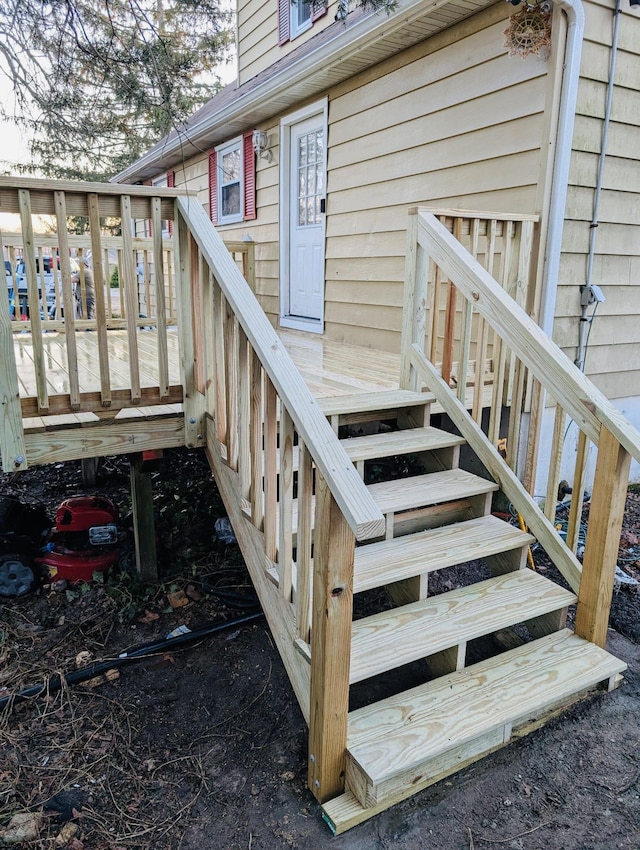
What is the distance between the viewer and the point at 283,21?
6.88 metres

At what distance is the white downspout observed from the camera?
3475 mm

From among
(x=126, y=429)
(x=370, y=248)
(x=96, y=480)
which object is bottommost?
Answer: (x=96, y=480)

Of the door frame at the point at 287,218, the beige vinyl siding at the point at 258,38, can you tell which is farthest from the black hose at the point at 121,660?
the beige vinyl siding at the point at 258,38

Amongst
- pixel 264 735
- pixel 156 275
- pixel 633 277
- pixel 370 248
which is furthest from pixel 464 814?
pixel 370 248

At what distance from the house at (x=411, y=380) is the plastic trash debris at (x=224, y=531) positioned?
470 mm

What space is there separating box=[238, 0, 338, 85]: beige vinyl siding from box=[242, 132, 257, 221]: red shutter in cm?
100

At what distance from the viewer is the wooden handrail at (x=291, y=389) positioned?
5.13 feet

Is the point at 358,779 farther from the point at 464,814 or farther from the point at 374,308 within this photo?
the point at 374,308

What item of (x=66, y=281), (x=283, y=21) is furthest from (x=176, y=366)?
(x=283, y=21)

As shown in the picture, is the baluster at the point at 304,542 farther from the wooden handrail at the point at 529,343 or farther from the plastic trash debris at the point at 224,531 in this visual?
the plastic trash debris at the point at 224,531

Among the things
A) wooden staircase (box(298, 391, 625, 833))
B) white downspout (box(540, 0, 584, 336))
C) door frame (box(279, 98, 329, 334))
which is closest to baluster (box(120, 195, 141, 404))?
wooden staircase (box(298, 391, 625, 833))

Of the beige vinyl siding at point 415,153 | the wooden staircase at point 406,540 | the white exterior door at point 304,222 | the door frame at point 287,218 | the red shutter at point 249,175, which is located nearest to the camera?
the wooden staircase at point 406,540

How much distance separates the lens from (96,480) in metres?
5.27

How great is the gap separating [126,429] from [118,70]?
276 cm
